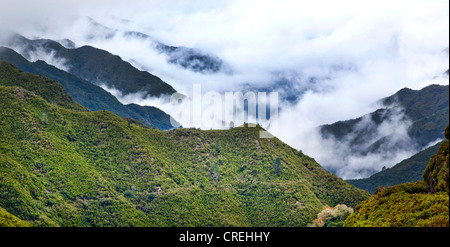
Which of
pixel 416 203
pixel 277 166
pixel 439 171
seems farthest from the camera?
pixel 277 166

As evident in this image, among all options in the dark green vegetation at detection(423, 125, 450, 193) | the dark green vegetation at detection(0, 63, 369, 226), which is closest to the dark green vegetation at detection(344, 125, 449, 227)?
the dark green vegetation at detection(423, 125, 450, 193)

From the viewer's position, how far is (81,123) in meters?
120

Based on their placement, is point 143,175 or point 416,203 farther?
point 143,175

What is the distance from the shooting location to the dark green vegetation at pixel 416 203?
3377cm

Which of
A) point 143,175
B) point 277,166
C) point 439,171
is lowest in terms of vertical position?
point 439,171

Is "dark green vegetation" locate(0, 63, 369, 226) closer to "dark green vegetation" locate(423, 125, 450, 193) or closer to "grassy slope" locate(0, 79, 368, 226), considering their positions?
"grassy slope" locate(0, 79, 368, 226)

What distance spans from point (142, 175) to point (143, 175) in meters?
0.26

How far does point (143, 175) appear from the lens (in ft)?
362

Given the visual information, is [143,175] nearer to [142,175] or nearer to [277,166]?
[142,175]

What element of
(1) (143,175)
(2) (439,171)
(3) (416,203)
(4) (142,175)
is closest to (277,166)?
(1) (143,175)

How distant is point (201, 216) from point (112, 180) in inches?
975

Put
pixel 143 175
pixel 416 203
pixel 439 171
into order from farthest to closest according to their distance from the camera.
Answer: pixel 143 175 < pixel 439 171 < pixel 416 203

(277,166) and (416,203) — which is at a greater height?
(277,166)
